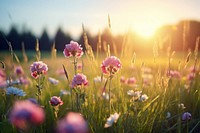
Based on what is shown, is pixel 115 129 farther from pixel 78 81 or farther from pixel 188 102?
pixel 188 102

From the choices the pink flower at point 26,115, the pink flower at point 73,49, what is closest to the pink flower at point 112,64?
the pink flower at point 73,49

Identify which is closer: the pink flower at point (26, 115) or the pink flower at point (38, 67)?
the pink flower at point (26, 115)

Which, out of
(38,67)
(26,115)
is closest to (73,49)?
(38,67)

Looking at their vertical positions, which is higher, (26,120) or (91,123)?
(26,120)

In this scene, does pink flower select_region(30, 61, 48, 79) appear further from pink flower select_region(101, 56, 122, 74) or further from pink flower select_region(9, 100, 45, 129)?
pink flower select_region(9, 100, 45, 129)

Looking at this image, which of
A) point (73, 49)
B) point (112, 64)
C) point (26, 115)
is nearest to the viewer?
point (26, 115)

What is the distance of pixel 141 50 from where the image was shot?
124ft

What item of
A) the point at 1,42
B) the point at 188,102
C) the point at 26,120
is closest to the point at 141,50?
the point at 1,42

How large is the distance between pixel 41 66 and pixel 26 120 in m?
1.47

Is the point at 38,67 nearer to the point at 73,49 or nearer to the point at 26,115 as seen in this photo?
the point at 73,49

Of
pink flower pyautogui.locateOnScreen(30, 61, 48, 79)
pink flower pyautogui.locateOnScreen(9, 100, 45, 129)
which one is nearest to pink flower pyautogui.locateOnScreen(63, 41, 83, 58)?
pink flower pyautogui.locateOnScreen(30, 61, 48, 79)

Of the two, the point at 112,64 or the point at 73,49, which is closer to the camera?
the point at 112,64

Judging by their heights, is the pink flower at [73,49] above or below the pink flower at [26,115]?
above

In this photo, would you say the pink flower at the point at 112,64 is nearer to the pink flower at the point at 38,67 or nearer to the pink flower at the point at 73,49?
the pink flower at the point at 73,49
